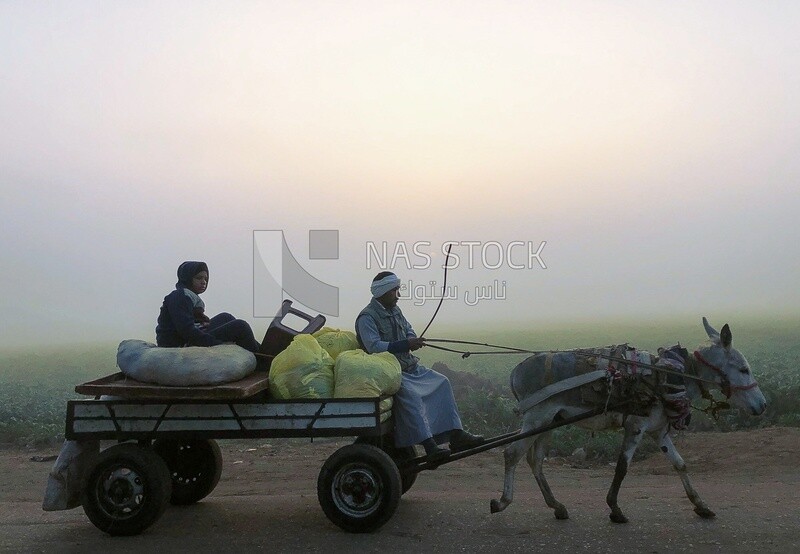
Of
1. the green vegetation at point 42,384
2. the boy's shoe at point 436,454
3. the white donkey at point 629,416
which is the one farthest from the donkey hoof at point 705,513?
the green vegetation at point 42,384

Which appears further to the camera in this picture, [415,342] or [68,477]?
[415,342]

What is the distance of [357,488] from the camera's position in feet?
21.4

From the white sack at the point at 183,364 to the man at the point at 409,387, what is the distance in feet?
4.16

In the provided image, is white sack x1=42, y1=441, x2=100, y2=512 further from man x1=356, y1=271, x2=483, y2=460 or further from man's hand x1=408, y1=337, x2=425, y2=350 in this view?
man's hand x1=408, y1=337, x2=425, y2=350

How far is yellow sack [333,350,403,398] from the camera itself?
6570 millimetres

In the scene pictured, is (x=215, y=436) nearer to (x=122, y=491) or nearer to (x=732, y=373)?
(x=122, y=491)

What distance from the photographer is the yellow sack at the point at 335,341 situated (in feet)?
23.9

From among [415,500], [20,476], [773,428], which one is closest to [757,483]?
[773,428]

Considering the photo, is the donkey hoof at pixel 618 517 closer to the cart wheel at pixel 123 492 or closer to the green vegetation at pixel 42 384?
the cart wheel at pixel 123 492

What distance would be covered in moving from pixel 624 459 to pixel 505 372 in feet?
52.8

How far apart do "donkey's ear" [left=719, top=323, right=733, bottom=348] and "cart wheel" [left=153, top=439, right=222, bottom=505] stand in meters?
5.00

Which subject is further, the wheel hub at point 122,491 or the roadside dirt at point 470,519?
the wheel hub at point 122,491

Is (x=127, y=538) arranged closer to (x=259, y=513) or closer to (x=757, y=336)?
(x=259, y=513)

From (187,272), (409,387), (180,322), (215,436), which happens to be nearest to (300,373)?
(215,436)
